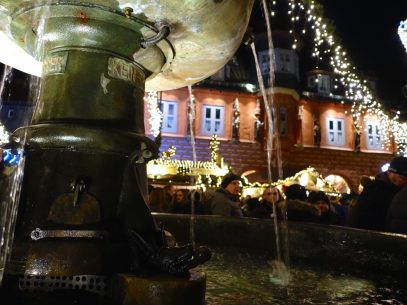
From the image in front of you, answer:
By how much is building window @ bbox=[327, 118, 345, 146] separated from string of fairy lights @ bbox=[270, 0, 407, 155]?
119cm

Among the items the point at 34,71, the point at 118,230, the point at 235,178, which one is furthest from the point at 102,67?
the point at 235,178

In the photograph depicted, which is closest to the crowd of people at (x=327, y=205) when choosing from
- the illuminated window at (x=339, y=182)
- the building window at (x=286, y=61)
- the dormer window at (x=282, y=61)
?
the illuminated window at (x=339, y=182)

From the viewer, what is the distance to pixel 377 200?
12.6ft

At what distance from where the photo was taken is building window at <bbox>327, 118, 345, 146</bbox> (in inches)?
1029

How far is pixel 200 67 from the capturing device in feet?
10.00

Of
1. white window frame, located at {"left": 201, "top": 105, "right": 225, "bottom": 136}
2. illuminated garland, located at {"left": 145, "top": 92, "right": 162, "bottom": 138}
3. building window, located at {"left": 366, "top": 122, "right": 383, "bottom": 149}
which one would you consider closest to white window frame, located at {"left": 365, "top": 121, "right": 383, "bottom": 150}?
building window, located at {"left": 366, "top": 122, "right": 383, "bottom": 149}

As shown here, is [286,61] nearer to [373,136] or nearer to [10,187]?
[373,136]

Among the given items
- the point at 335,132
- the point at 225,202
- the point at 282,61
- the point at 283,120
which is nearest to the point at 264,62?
the point at 282,61

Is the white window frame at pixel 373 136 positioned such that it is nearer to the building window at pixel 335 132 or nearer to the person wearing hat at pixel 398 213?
the building window at pixel 335 132

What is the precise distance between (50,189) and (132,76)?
0.86m

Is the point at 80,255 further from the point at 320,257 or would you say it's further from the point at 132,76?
the point at 320,257

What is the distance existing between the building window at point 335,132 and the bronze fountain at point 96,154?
2530cm

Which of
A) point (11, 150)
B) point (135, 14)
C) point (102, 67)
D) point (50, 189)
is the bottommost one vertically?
point (50, 189)

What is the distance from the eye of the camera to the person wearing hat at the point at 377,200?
12.7ft
